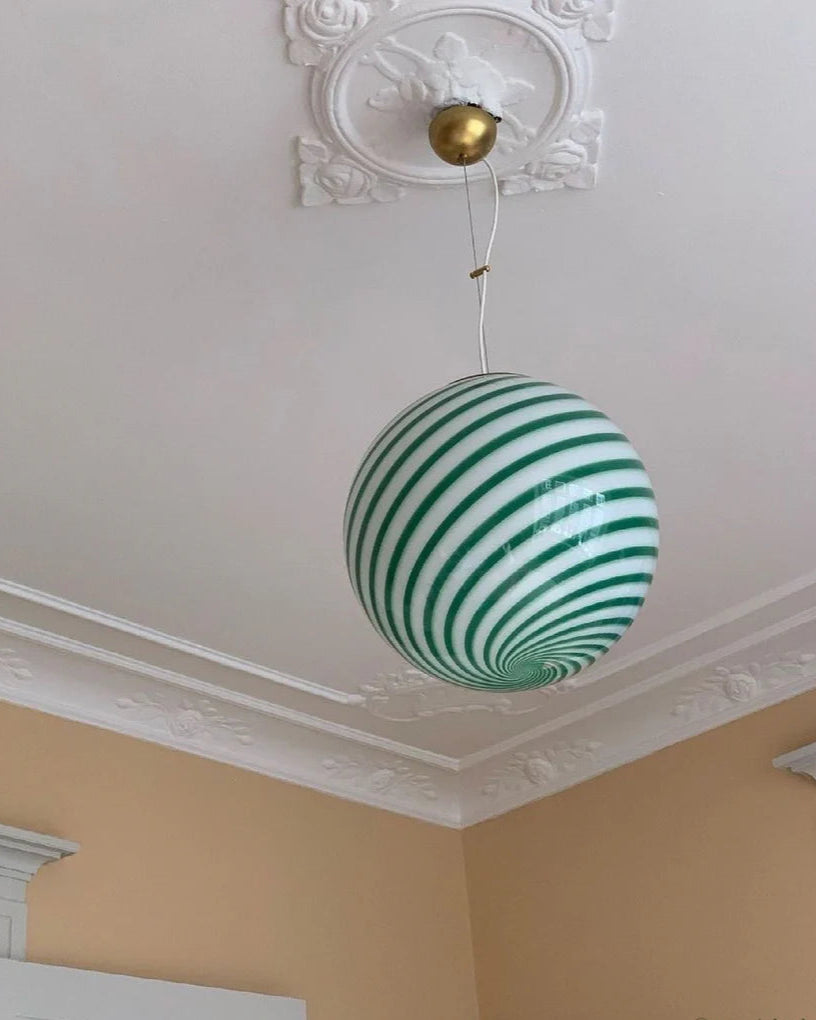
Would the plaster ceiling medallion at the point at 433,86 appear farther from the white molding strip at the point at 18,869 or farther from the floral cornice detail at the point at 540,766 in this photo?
the floral cornice detail at the point at 540,766

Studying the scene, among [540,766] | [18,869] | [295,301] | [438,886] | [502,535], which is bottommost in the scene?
[502,535]

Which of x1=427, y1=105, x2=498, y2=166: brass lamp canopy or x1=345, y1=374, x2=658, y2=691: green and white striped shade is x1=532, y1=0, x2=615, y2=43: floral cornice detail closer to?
x1=427, y1=105, x2=498, y2=166: brass lamp canopy

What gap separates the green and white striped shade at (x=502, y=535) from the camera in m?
1.21

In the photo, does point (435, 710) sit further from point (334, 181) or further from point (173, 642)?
point (334, 181)

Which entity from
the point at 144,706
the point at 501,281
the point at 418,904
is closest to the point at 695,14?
the point at 501,281

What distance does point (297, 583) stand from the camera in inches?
112

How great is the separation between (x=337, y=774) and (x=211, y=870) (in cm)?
62

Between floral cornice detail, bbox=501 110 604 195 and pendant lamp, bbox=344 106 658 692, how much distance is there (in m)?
0.69

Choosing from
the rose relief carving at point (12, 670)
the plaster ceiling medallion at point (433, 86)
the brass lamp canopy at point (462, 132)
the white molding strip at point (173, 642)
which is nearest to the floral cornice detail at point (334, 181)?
the plaster ceiling medallion at point (433, 86)

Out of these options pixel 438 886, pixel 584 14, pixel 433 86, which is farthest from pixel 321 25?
pixel 438 886

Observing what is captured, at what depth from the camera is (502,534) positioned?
1.21m

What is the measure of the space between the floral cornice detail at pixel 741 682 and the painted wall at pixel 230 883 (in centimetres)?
108

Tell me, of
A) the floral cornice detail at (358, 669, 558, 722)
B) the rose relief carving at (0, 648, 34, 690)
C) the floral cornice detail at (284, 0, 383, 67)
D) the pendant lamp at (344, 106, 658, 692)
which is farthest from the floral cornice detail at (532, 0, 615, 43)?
the rose relief carving at (0, 648, 34, 690)

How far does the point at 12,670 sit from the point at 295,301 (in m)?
1.47
